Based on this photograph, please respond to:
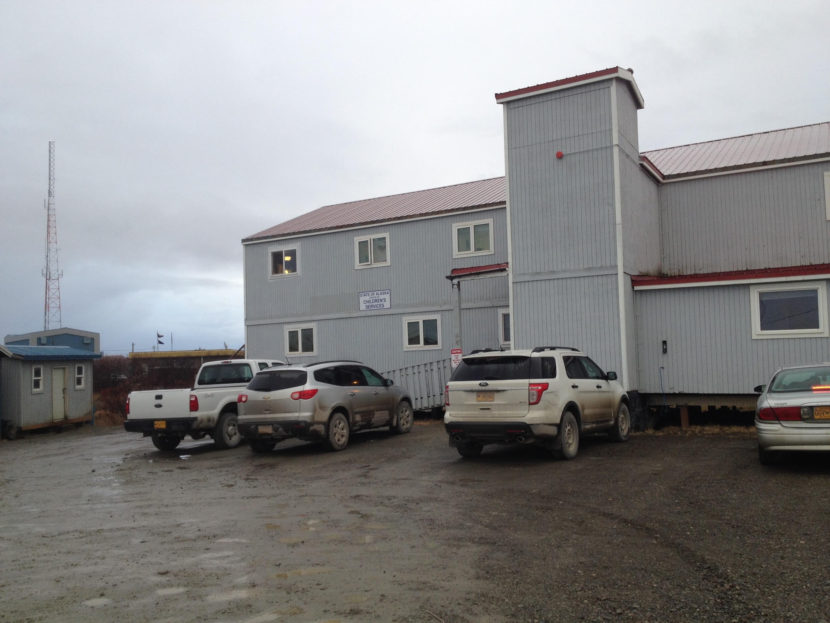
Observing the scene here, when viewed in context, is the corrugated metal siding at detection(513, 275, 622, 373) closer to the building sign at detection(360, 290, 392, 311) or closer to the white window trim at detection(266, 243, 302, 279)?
the building sign at detection(360, 290, 392, 311)

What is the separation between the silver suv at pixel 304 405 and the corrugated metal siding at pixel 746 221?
926 cm

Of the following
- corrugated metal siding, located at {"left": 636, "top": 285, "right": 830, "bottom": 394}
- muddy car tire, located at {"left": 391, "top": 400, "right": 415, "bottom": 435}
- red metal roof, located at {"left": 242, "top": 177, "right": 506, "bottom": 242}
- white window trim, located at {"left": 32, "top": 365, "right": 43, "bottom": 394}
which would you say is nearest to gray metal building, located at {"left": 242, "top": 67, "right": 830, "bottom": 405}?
corrugated metal siding, located at {"left": 636, "top": 285, "right": 830, "bottom": 394}

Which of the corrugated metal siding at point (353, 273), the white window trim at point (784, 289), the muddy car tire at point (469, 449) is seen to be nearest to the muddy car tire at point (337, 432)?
the muddy car tire at point (469, 449)

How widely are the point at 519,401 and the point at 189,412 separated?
23.5 feet

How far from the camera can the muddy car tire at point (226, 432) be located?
1496 centimetres

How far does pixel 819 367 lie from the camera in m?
10.1

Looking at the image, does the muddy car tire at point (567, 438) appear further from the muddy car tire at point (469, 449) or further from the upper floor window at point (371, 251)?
→ the upper floor window at point (371, 251)

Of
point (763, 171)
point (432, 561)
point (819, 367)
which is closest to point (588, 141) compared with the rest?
point (763, 171)

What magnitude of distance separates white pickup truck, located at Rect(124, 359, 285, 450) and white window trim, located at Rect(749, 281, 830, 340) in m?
10.6

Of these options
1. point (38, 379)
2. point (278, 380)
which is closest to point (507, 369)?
point (278, 380)

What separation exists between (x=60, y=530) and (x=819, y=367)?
981 centimetres

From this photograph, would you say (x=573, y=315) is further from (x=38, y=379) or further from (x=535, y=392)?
(x=38, y=379)

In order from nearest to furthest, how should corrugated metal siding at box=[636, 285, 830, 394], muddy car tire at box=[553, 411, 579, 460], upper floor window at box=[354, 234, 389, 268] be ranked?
muddy car tire at box=[553, 411, 579, 460], corrugated metal siding at box=[636, 285, 830, 394], upper floor window at box=[354, 234, 389, 268]

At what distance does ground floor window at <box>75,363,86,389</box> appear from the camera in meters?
25.9
